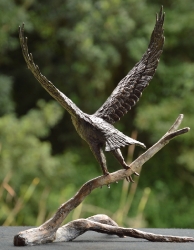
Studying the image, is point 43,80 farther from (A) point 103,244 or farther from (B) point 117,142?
(A) point 103,244

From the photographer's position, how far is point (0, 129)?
15.9 ft

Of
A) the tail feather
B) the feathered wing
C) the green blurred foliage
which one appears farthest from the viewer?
the green blurred foliage

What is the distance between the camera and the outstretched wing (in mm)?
2570

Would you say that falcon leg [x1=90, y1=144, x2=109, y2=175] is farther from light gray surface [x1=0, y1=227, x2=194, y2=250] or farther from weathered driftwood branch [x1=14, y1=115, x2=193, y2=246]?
light gray surface [x1=0, y1=227, x2=194, y2=250]

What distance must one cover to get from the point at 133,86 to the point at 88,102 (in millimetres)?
3377

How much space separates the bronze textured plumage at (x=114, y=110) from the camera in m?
2.41

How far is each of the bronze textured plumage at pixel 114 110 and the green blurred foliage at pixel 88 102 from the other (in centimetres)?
234

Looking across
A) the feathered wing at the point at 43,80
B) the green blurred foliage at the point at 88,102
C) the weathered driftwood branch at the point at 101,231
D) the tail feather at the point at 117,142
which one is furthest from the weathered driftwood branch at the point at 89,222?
the green blurred foliage at the point at 88,102

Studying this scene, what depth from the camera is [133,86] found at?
2602 mm

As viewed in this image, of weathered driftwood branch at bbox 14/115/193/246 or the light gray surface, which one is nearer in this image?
the light gray surface

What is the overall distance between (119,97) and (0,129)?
2438 mm

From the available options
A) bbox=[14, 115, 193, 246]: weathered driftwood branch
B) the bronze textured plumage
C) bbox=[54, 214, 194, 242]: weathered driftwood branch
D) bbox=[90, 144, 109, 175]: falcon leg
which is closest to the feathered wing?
the bronze textured plumage

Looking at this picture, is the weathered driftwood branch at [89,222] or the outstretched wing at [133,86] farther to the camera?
the outstretched wing at [133,86]

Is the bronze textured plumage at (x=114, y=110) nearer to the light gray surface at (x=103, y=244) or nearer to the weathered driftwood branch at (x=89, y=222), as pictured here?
the weathered driftwood branch at (x=89, y=222)
